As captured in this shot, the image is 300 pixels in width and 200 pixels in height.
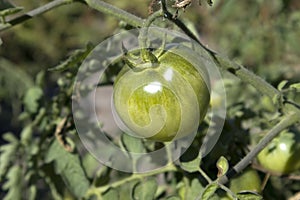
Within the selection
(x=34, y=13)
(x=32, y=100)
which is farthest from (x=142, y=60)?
(x=32, y=100)

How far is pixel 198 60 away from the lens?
0.85 metres

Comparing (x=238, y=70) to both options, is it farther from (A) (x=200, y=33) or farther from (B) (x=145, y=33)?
(A) (x=200, y=33)

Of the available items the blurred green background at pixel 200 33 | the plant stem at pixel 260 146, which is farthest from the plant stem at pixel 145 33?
the blurred green background at pixel 200 33

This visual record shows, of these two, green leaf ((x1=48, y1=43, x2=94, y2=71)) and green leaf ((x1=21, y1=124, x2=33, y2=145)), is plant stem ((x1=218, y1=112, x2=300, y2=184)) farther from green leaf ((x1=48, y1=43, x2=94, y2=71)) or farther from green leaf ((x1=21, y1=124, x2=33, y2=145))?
green leaf ((x1=21, y1=124, x2=33, y2=145))

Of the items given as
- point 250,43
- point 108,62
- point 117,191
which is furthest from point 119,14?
point 250,43

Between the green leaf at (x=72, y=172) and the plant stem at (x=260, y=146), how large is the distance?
34 centimetres

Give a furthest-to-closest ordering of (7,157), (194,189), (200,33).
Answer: (200,33), (7,157), (194,189)

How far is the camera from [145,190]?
1.03m

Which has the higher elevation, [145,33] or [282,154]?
[145,33]

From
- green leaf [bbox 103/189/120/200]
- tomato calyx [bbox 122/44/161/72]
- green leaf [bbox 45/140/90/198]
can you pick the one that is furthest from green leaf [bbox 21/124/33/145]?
tomato calyx [bbox 122/44/161/72]

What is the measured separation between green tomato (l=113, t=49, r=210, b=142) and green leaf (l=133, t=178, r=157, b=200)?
22 centimetres

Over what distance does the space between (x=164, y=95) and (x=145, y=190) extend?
273 millimetres

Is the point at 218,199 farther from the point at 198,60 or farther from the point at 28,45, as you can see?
the point at 28,45

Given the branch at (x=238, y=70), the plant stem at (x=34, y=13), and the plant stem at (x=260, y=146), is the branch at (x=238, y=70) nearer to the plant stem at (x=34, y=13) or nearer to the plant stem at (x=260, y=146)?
the plant stem at (x=260, y=146)
